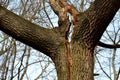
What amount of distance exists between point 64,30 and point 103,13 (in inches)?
22.1

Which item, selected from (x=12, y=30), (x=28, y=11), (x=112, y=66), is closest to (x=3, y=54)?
(x=28, y=11)

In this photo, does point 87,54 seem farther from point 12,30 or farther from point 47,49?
point 12,30

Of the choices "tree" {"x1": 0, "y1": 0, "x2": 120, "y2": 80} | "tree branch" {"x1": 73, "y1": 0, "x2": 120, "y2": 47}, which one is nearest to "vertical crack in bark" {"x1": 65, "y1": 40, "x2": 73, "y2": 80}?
"tree" {"x1": 0, "y1": 0, "x2": 120, "y2": 80}

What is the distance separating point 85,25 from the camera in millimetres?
3186

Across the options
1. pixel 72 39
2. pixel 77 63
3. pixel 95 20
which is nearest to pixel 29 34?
pixel 72 39

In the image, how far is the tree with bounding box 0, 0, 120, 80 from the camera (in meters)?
3.10

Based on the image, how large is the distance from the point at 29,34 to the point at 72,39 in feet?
1.70

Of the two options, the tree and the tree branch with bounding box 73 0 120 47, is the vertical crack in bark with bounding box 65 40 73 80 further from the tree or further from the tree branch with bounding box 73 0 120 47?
the tree branch with bounding box 73 0 120 47

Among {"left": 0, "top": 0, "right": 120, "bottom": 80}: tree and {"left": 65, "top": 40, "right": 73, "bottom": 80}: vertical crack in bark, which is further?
{"left": 65, "top": 40, "right": 73, "bottom": 80}: vertical crack in bark

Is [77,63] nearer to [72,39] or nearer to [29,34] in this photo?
[72,39]

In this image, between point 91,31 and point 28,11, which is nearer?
point 91,31

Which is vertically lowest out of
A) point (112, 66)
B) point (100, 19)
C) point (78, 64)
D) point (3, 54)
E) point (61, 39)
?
point (112, 66)

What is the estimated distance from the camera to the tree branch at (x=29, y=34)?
329 cm

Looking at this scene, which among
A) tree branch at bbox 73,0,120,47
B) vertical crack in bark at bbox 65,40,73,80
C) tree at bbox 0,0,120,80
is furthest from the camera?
vertical crack in bark at bbox 65,40,73,80
